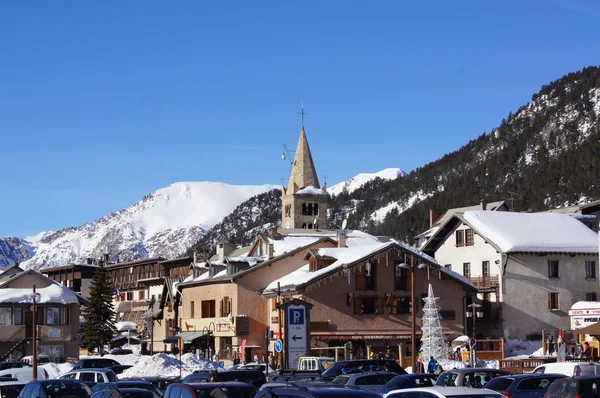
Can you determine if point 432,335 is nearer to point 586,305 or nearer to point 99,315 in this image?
point 586,305

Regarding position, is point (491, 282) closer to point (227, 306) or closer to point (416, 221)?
point (227, 306)

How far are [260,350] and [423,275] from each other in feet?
38.5

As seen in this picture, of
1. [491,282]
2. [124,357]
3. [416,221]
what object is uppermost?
[416,221]

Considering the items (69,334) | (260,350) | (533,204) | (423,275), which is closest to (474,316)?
(423,275)

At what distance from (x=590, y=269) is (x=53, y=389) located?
49.6 metres


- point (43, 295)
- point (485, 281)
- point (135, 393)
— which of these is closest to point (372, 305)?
point (485, 281)

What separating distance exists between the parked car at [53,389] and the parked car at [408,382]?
8.50 m

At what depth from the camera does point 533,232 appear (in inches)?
2817

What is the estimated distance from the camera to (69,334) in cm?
7256

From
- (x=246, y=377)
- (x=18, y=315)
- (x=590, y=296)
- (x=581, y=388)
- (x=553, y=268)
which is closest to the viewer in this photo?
(x=581, y=388)

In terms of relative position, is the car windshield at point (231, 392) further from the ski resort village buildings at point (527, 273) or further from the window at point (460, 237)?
the window at point (460, 237)

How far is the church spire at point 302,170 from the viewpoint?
481ft

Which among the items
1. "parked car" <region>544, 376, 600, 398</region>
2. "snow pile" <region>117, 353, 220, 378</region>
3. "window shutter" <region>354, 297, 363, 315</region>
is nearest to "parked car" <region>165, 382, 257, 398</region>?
"parked car" <region>544, 376, 600, 398</region>

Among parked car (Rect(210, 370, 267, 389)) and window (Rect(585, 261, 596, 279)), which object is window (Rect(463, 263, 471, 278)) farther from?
parked car (Rect(210, 370, 267, 389))
